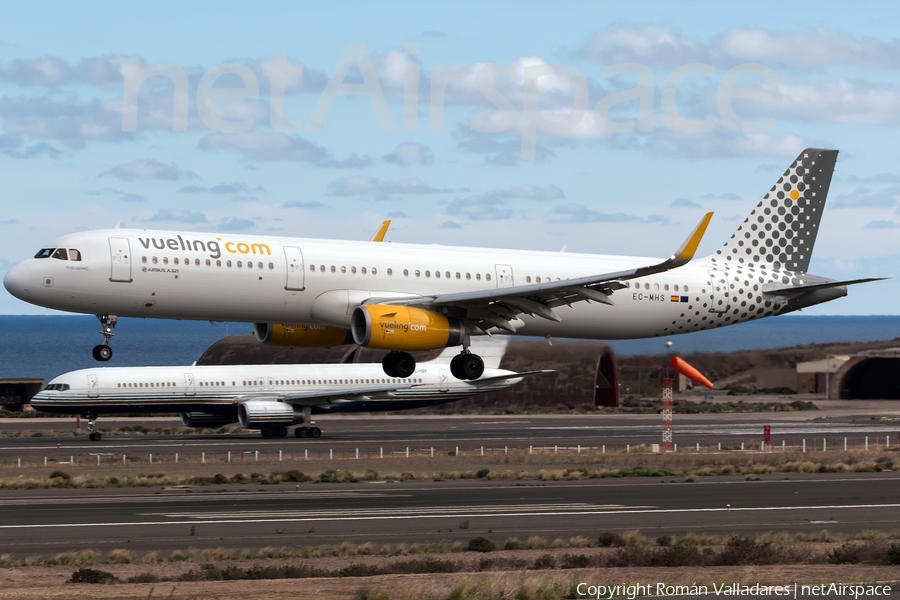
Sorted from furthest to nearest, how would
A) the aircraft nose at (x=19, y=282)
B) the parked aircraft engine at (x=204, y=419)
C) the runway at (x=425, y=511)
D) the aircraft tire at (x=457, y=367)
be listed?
the parked aircraft engine at (x=204, y=419)
the aircraft tire at (x=457, y=367)
the aircraft nose at (x=19, y=282)
the runway at (x=425, y=511)

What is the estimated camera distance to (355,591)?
21922 mm

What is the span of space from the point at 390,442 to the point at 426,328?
93.4 ft

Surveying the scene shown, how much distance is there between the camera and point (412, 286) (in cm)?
4103

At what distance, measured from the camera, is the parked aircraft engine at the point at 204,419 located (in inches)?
2916

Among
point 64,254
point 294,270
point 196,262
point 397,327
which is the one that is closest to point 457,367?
point 397,327

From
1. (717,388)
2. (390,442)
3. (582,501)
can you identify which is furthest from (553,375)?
(582,501)

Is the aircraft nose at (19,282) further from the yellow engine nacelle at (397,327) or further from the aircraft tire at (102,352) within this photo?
the yellow engine nacelle at (397,327)

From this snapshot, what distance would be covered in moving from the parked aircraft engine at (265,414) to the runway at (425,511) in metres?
24.6

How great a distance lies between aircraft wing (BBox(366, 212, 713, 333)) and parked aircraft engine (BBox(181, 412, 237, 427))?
35237mm

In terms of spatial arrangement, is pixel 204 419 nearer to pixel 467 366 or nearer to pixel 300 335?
pixel 300 335

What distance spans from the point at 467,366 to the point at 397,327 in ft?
15.0

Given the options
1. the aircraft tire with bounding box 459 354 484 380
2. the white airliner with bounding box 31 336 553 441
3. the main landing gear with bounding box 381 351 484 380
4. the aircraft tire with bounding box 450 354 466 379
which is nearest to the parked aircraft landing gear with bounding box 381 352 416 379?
the main landing gear with bounding box 381 351 484 380

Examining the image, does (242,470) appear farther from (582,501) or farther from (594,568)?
(594,568)

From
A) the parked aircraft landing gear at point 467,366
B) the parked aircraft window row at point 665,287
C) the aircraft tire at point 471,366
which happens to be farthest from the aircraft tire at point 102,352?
the parked aircraft window row at point 665,287
